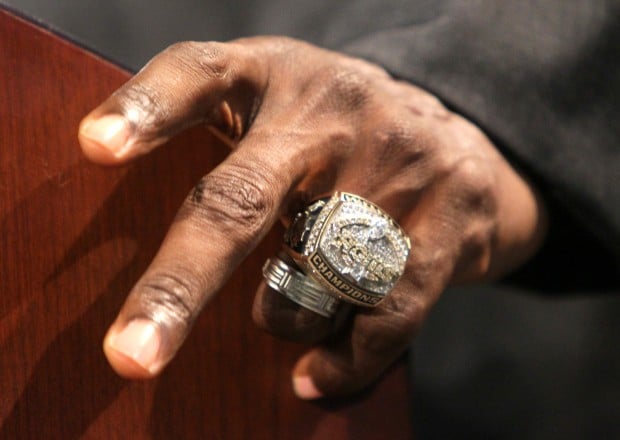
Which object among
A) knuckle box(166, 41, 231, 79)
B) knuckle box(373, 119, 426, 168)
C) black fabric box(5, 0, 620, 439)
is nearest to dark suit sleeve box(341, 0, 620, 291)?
black fabric box(5, 0, 620, 439)

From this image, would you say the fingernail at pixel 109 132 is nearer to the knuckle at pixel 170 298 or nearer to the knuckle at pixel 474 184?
the knuckle at pixel 170 298

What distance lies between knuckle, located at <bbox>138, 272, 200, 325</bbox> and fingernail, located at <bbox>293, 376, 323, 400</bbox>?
19 centimetres

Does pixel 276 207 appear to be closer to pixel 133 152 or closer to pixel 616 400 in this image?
pixel 133 152

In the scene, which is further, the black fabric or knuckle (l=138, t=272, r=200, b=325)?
the black fabric

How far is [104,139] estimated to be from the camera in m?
0.41

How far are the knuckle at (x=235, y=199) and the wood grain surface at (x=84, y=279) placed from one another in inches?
3.1

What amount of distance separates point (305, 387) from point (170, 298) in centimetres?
22

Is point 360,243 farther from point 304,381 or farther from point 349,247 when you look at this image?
A: point 304,381

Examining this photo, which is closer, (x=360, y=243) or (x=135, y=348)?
(x=135, y=348)

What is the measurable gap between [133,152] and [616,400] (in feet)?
3.25

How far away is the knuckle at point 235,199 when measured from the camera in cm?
45

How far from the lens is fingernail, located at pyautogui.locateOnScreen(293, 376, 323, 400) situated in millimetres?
576

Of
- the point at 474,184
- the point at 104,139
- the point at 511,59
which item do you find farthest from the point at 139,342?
the point at 511,59

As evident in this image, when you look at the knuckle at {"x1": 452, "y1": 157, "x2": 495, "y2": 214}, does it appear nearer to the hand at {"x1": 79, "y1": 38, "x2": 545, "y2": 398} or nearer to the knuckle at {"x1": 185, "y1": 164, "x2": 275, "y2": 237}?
the hand at {"x1": 79, "y1": 38, "x2": 545, "y2": 398}
